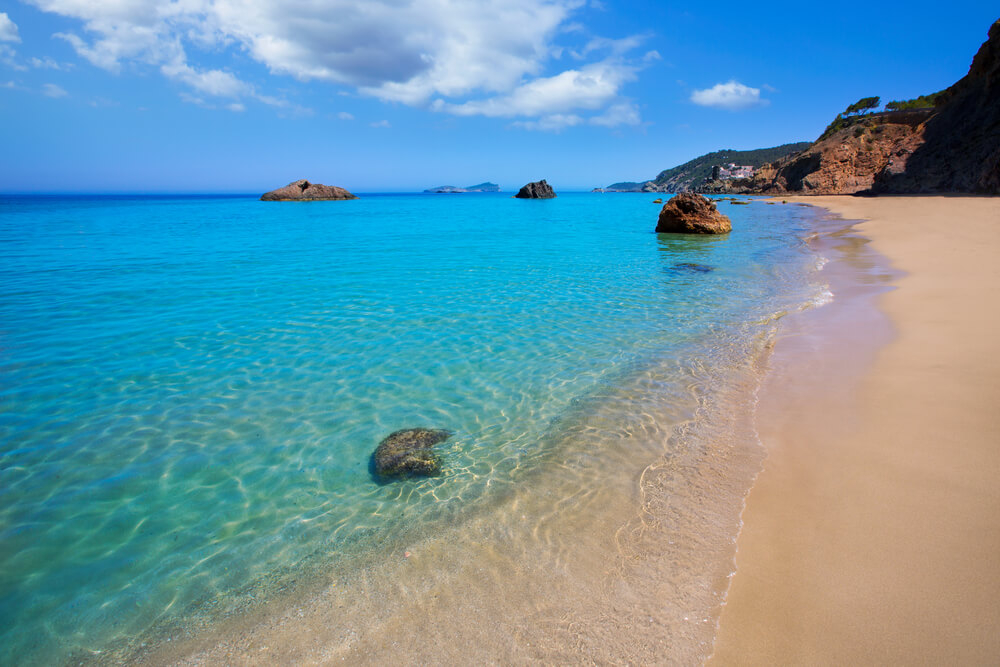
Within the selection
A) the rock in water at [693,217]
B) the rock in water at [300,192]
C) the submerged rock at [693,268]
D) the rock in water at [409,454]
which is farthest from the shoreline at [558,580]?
the rock in water at [300,192]

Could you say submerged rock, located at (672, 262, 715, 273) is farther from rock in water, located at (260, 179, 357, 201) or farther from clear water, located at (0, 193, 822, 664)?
rock in water, located at (260, 179, 357, 201)

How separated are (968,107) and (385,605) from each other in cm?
5929

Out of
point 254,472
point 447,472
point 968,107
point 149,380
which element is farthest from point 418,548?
point 968,107

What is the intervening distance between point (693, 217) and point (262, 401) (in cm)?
2385

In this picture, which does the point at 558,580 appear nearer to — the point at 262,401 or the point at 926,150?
the point at 262,401

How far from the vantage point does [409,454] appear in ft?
15.3

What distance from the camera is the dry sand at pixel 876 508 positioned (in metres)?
2.42

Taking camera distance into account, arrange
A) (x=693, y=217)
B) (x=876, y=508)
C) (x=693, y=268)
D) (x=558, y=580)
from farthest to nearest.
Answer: (x=693, y=217) → (x=693, y=268) → (x=876, y=508) → (x=558, y=580)

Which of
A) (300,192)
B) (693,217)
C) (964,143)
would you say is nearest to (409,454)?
(693,217)

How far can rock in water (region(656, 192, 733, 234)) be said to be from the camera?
926 inches

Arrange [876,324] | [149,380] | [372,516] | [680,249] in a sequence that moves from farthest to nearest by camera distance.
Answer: [680,249]
[876,324]
[149,380]
[372,516]

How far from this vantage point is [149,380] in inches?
256

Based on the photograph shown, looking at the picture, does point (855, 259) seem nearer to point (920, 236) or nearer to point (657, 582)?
point (920, 236)

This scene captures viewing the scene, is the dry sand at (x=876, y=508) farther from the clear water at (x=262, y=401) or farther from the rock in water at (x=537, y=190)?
the rock in water at (x=537, y=190)
